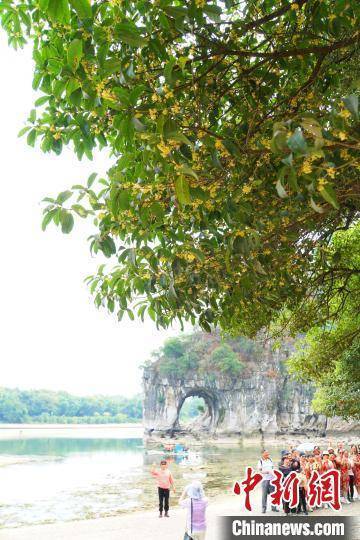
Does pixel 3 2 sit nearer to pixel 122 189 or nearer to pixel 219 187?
pixel 122 189

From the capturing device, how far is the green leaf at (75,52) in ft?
7.89

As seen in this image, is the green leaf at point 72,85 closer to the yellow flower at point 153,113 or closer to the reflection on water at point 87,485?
the yellow flower at point 153,113

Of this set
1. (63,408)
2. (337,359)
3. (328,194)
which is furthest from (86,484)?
(63,408)

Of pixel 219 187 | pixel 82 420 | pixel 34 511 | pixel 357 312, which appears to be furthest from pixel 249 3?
pixel 82 420

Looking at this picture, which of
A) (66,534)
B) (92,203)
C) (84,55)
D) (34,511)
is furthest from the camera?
(34,511)

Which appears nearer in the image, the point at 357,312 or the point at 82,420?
the point at 357,312

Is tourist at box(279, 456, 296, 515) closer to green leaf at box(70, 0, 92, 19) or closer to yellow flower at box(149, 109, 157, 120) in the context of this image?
yellow flower at box(149, 109, 157, 120)

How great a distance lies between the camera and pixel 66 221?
9.54 feet

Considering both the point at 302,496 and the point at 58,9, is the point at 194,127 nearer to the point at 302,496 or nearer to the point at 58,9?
the point at 58,9

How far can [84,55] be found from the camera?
8.83 feet

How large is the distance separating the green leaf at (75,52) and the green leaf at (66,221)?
754 millimetres

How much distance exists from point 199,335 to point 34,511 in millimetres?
39209

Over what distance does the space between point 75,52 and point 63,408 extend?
106 metres

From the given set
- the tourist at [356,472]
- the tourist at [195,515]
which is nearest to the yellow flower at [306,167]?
the tourist at [195,515]
